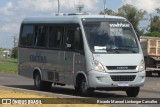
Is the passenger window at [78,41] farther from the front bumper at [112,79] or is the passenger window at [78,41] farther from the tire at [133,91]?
the tire at [133,91]

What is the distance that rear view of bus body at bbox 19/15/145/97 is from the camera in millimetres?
17656

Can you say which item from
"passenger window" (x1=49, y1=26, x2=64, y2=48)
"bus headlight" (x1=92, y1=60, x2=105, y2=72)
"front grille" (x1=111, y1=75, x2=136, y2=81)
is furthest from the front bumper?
"passenger window" (x1=49, y1=26, x2=64, y2=48)

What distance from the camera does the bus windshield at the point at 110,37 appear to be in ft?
59.3

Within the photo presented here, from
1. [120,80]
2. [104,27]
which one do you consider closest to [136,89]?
[120,80]

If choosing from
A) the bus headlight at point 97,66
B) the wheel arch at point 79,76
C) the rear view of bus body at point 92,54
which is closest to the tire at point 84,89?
the rear view of bus body at point 92,54

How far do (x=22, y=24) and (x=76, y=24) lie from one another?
5.46m

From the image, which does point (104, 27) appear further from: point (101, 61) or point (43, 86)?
point (43, 86)

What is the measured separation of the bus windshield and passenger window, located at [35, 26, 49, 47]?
10.1 ft

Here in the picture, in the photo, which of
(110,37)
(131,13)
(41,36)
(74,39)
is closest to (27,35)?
(41,36)

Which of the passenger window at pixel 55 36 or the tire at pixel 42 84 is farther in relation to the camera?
the tire at pixel 42 84

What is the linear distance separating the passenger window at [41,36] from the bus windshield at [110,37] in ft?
10.1

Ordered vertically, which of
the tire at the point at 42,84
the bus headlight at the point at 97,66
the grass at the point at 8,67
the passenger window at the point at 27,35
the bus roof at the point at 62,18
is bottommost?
the grass at the point at 8,67

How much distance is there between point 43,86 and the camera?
2202 cm

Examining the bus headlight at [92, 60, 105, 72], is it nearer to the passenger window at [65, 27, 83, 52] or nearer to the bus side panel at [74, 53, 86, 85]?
the bus side panel at [74, 53, 86, 85]
